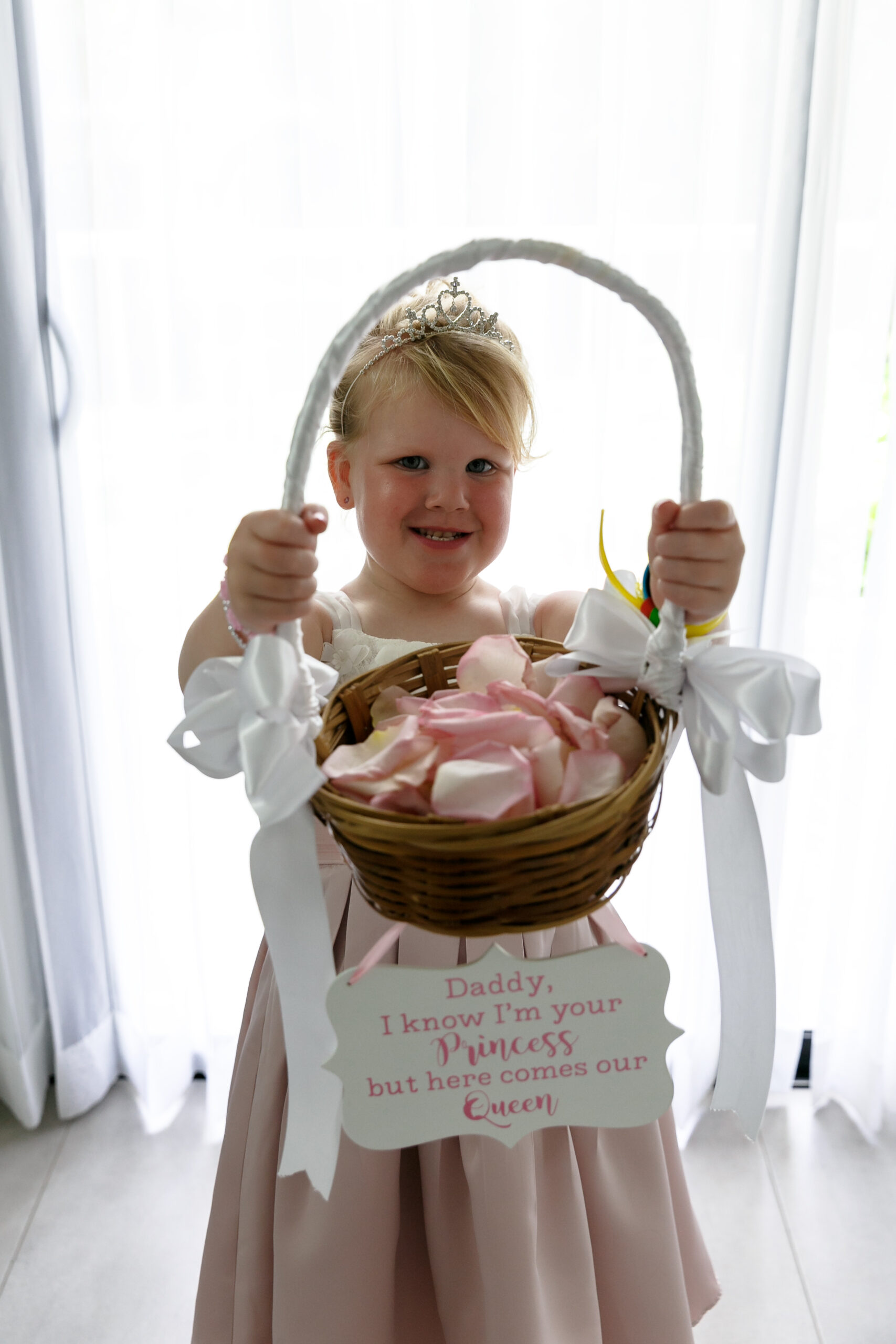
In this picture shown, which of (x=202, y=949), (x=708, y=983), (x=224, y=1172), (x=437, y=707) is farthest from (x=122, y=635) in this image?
(x=708, y=983)

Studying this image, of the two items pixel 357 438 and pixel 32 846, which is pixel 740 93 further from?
pixel 32 846

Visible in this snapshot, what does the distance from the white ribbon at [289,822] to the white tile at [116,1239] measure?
2.69 feet

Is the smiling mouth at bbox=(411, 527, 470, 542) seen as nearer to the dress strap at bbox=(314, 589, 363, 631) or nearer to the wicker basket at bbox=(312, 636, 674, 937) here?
the dress strap at bbox=(314, 589, 363, 631)

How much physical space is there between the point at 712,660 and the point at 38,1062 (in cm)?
147

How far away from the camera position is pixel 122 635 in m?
1.42

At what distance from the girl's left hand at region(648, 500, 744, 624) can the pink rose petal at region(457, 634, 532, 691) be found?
0.12 m

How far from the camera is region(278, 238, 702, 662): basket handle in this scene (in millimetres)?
614

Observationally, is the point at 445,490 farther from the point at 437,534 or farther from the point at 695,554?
the point at 695,554

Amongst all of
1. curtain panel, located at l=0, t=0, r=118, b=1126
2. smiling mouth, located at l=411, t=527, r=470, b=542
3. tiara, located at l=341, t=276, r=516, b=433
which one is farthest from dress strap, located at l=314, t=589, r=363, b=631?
curtain panel, located at l=0, t=0, r=118, b=1126

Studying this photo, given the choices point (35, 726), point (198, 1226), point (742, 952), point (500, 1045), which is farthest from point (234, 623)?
point (198, 1226)

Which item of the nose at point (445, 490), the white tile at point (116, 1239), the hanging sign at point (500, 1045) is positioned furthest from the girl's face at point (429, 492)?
the white tile at point (116, 1239)

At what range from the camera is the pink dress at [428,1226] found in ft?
2.90

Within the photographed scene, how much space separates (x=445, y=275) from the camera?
2.08 ft

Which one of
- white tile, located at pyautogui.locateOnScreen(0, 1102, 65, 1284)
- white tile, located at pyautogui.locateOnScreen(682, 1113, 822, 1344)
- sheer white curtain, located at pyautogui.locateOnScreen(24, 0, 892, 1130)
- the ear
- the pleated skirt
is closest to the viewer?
the pleated skirt
